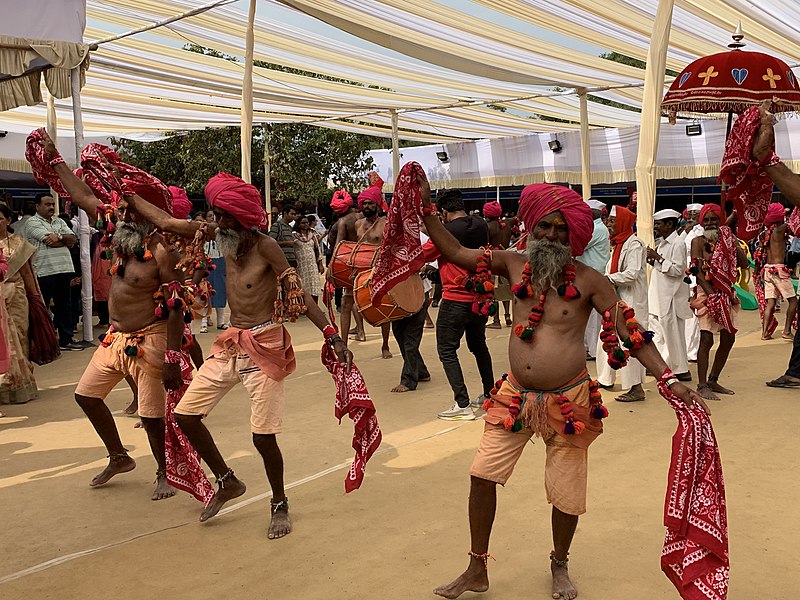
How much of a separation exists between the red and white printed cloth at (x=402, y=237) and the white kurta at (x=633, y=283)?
3.60 meters

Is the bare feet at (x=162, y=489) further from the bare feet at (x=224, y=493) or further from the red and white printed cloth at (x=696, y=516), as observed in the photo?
the red and white printed cloth at (x=696, y=516)

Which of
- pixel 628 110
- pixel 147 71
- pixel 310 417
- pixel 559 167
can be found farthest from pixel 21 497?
pixel 559 167

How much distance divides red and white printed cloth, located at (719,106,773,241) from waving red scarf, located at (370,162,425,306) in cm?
129

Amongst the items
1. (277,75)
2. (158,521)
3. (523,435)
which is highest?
(277,75)

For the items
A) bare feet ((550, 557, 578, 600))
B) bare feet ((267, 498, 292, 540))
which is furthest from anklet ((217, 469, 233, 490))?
bare feet ((550, 557, 578, 600))

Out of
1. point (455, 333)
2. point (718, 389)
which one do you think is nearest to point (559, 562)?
point (455, 333)

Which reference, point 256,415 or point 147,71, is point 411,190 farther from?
point 147,71

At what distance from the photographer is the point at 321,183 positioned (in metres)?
22.2

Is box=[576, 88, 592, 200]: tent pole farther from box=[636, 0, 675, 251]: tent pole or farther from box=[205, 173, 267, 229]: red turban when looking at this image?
box=[205, 173, 267, 229]: red turban

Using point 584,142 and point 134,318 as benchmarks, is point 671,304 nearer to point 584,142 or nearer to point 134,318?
point 134,318

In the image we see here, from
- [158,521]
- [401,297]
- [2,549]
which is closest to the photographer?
[2,549]

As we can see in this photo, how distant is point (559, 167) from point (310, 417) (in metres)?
14.3

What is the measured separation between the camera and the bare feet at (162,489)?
15.9 ft

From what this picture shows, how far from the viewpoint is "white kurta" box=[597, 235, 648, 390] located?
277 inches
